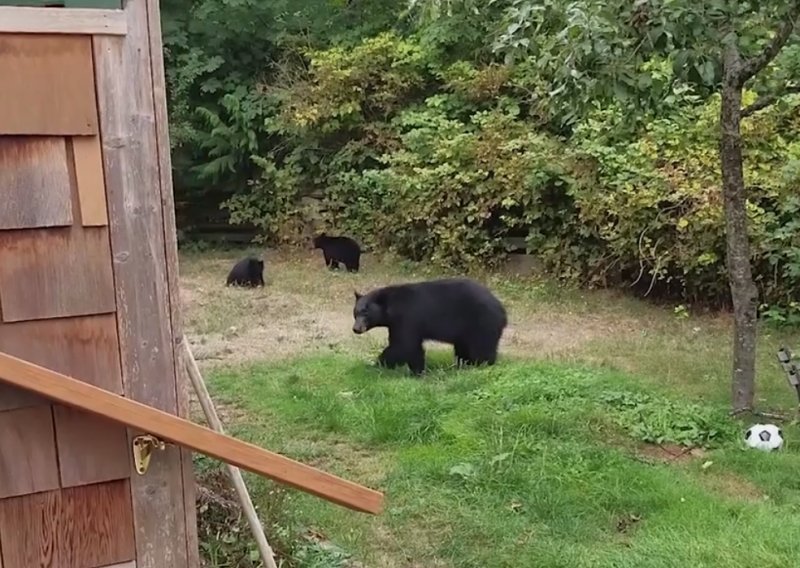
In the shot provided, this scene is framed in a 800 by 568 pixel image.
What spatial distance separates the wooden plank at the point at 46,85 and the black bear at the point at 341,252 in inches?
370

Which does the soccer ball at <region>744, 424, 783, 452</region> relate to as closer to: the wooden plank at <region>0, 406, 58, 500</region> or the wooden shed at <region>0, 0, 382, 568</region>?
the wooden shed at <region>0, 0, 382, 568</region>

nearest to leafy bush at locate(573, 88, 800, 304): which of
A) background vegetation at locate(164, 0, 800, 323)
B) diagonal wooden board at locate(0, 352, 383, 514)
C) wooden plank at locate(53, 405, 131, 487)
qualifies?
background vegetation at locate(164, 0, 800, 323)

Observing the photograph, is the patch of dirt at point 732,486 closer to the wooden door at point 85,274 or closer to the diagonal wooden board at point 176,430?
the diagonal wooden board at point 176,430

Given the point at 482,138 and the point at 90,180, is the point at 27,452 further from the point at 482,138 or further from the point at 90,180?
the point at 482,138

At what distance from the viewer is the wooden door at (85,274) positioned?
2.09 m

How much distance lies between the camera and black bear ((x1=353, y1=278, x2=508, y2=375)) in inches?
269

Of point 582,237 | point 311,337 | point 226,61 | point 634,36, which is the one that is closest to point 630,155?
point 582,237

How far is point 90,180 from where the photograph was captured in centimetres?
216

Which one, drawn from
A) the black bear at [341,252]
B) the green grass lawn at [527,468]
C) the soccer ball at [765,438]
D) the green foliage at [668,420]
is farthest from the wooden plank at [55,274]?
the black bear at [341,252]

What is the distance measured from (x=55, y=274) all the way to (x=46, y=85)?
0.43 m

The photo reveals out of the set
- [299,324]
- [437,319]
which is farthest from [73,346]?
[299,324]

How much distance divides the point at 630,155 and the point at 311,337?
3934mm

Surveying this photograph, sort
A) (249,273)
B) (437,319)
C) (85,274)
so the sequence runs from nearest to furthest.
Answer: (85,274), (437,319), (249,273)

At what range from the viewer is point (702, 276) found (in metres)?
9.05
